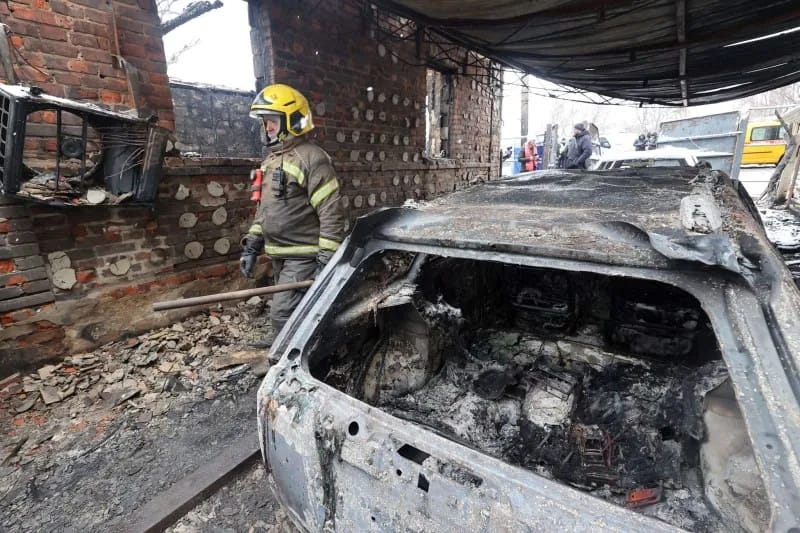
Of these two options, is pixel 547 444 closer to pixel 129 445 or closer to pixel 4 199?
pixel 129 445

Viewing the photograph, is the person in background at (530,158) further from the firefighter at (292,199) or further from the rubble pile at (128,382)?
the rubble pile at (128,382)

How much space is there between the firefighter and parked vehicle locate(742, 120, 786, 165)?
1843cm

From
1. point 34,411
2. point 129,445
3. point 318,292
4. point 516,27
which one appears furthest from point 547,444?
point 516,27

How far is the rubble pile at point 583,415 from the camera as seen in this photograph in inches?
59.8

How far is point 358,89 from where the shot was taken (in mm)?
5184

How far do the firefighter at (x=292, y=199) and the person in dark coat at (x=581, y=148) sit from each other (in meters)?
6.67

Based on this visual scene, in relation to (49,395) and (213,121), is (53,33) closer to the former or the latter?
(49,395)

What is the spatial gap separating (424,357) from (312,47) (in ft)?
13.2

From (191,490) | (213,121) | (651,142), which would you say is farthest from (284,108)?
(651,142)

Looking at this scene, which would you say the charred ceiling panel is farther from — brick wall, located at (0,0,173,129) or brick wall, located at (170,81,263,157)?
brick wall, located at (170,81,263,157)

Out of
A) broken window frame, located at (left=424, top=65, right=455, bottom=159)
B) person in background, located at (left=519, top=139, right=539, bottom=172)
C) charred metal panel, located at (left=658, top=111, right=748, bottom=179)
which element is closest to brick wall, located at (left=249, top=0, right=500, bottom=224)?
broken window frame, located at (left=424, top=65, right=455, bottom=159)

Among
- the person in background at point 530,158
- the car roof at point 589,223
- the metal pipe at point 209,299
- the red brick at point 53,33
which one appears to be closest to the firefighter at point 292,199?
the metal pipe at point 209,299

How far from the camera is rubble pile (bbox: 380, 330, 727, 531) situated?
152 centimetres

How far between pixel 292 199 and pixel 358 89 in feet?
9.59
